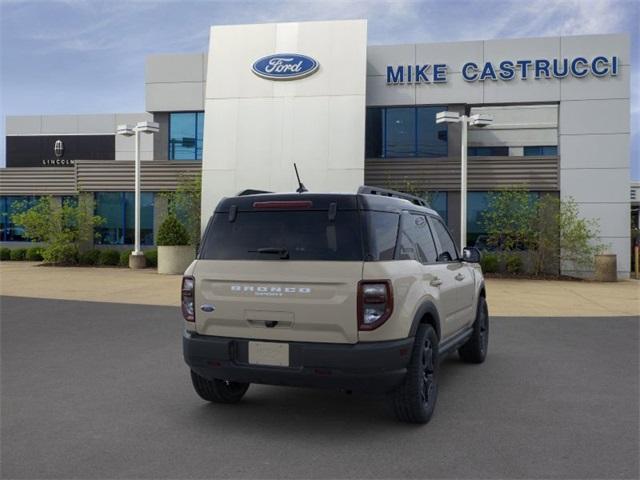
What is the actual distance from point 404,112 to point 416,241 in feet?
63.7

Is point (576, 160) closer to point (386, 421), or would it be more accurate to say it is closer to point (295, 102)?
point (295, 102)

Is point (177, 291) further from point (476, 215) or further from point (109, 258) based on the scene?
point (476, 215)

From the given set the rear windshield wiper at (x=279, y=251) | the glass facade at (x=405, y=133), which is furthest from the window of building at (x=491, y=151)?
the rear windshield wiper at (x=279, y=251)

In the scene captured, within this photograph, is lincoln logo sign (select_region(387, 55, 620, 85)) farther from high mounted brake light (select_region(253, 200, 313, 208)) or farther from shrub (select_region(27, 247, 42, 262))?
high mounted brake light (select_region(253, 200, 313, 208))

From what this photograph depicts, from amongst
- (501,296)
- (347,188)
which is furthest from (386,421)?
(347,188)

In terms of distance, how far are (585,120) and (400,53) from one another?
7.20 m

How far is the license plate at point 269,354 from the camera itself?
4539 mm

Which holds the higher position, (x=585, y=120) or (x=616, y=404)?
(x=585, y=120)

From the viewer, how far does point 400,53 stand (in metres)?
23.4

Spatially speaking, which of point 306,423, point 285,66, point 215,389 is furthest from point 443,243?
point 285,66

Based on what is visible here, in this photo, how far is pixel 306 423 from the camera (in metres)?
4.95

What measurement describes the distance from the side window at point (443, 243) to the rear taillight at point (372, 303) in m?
1.62

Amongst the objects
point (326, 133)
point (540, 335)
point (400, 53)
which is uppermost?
point (400, 53)

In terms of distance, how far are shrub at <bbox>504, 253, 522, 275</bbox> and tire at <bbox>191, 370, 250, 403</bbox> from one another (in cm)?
1706
